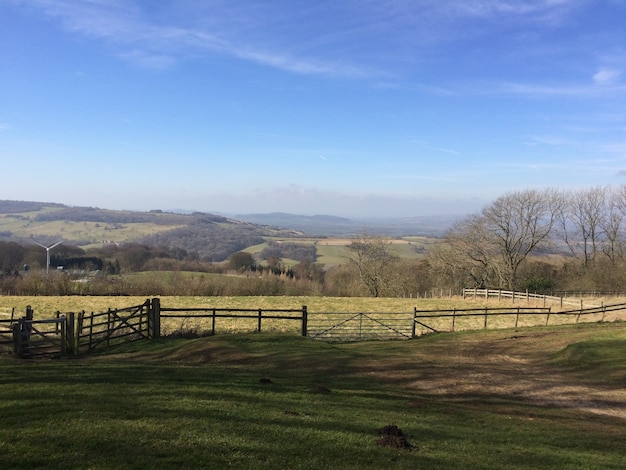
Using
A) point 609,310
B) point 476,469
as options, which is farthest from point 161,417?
point 609,310

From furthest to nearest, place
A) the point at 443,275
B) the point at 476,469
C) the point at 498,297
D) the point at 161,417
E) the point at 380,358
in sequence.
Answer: the point at 443,275 < the point at 498,297 < the point at 380,358 < the point at 161,417 < the point at 476,469

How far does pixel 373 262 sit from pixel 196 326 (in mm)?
40772

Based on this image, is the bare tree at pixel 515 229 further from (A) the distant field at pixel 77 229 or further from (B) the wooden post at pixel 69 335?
(A) the distant field at pixel 77 229

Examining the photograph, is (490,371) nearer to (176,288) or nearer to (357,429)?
(357,429)

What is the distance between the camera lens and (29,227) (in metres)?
153

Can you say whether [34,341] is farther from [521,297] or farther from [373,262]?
[373,262]

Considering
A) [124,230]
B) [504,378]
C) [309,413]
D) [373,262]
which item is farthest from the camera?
[124,230]

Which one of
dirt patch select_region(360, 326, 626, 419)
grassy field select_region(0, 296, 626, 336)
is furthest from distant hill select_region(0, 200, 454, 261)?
dirt patch select_region(360, 326, 626, 419)

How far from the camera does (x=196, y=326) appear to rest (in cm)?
2564

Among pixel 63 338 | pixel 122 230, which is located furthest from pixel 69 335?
pixel 122 230

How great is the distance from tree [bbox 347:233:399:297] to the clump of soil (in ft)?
184

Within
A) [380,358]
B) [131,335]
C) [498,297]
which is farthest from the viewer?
[498,297]

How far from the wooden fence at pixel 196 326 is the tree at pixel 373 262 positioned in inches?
1164

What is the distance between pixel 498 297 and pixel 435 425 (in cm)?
→ 3957
